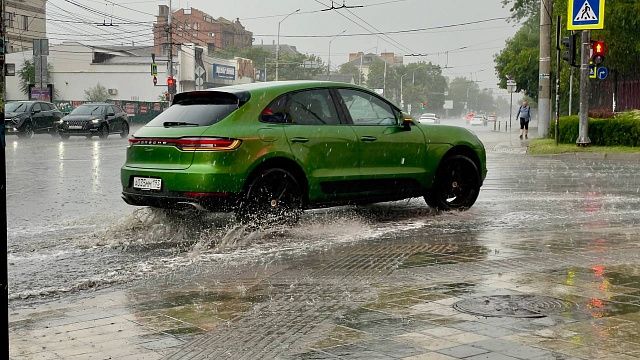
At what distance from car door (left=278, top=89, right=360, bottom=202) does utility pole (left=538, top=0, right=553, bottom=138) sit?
24.8m

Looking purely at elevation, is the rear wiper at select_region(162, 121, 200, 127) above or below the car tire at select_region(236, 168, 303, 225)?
above

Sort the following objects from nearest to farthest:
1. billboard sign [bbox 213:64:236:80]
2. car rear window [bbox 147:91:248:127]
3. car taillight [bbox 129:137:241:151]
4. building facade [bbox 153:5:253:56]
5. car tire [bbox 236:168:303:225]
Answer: car taillight [bbox 129:137:241:151]
car tire [bbox 236:168:303:225]
car rear window [bbox 147:91:248:127]
billboard sign [bbox 213:64:236:80]
building facade [bbox 153:5:253:56]

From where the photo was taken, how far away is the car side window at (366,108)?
957cm

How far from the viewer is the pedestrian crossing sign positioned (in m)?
23.1

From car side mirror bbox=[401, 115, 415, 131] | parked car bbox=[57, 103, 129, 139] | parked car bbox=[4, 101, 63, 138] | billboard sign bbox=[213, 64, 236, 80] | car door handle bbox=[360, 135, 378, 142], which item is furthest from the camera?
billboard sign bbox=[213, 64, 236, 80]

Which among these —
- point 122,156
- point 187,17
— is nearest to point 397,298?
point 122,156

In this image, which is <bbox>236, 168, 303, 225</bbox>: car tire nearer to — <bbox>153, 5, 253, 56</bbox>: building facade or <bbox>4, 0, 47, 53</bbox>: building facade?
<bbox>4, 0, 47, 53</bbox>: building facade

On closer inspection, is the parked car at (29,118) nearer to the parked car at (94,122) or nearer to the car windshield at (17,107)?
the car windshield at (17,107)

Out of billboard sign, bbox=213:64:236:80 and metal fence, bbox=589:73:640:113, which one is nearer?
metal fence, bbox=589:73:640:113

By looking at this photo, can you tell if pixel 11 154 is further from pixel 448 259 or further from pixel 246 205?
pixel 448 259

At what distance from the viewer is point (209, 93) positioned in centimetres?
898

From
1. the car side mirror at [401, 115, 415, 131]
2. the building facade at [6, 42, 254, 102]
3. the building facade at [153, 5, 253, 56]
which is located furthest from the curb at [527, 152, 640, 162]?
the building facade at [153, 5, 253, 56]

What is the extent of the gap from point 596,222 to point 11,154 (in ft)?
57.3

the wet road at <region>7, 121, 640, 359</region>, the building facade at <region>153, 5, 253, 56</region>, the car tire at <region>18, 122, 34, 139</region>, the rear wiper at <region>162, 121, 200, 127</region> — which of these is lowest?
the wet road at <region>7, 121, 640, 359</region>
